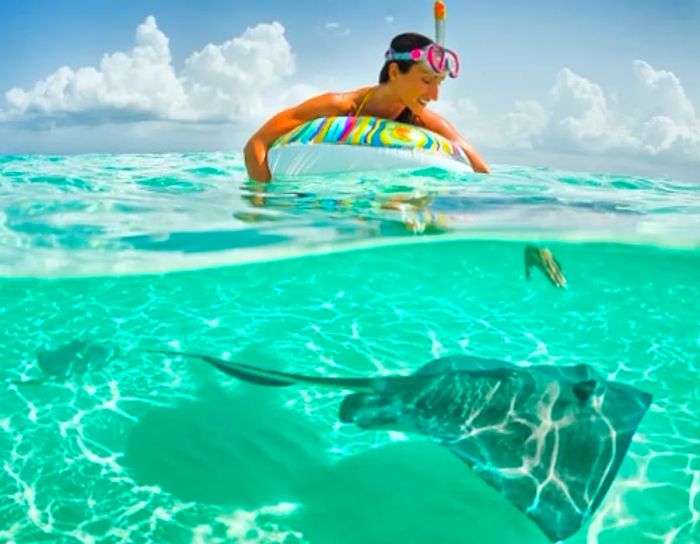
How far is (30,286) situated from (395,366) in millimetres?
6178

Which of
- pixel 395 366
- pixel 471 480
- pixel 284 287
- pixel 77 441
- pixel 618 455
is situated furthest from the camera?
pixel 284 287

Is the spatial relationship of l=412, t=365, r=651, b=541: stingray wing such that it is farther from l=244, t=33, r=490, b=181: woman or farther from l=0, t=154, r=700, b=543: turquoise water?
l=244, t=33, r=490, b=181: woman

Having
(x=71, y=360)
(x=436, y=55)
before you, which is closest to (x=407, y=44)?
(x=436, y=55)

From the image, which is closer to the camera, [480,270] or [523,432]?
[523,432]

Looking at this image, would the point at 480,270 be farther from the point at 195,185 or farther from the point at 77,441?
the point at 77,441

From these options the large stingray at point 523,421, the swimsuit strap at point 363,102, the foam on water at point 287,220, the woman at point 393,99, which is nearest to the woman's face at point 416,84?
the woman at point 393,99

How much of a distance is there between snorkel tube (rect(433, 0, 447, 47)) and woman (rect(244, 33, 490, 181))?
17 centimetres

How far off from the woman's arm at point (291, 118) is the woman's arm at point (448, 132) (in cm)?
109

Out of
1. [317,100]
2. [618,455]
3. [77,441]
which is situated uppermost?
[317,100]

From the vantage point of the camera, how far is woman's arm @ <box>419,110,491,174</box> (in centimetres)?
846

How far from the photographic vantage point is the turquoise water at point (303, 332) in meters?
3.97

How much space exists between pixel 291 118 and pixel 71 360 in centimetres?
409

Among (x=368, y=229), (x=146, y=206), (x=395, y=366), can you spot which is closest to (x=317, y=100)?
(x=368, y=229)

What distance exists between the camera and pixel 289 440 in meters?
4.77
